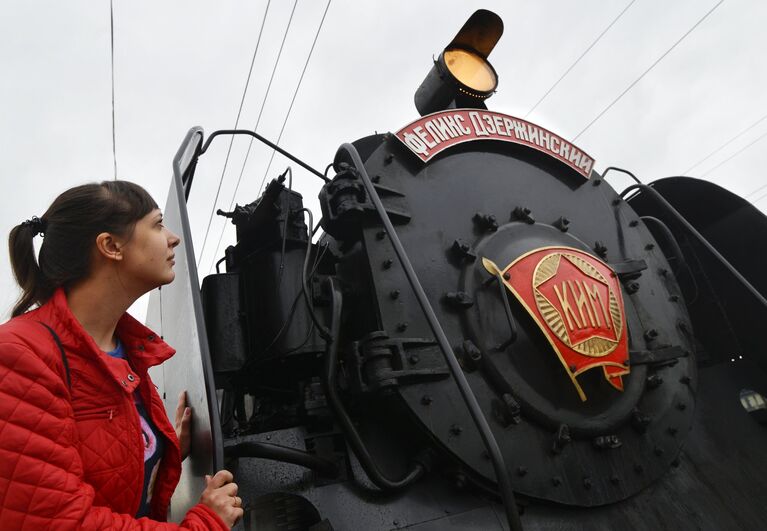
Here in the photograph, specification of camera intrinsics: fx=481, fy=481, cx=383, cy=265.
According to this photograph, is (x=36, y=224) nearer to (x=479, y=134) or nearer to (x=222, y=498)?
(x=222, y=498)

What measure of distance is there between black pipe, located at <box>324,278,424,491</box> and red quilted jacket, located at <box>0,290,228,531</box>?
0.64 m

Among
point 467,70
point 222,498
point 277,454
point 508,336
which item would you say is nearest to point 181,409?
point 277,454

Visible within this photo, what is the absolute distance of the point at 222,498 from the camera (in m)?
1.03

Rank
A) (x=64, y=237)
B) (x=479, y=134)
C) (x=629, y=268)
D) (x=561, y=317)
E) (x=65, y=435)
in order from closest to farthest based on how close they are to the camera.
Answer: (x=65, y=435)
(x=64, y=237)
(x=561, y=317)
(x=629, y=268)
(x=479, y=134)

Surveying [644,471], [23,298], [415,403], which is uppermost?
[23,298]

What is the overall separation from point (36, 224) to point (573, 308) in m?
1.72

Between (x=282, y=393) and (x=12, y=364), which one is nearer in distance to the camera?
(x=12, y=364)

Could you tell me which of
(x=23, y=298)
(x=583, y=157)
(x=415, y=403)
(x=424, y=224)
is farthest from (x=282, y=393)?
(x=583, y=157)

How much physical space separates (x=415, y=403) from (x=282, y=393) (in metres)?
0.75

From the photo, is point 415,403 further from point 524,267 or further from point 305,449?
point 524,267

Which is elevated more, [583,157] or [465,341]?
[583,157]

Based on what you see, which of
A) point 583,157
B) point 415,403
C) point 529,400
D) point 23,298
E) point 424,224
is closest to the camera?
point 23,298

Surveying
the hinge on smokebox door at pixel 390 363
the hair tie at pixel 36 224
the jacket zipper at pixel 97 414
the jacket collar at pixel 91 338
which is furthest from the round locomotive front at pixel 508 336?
the hair tie at pixel 36 224

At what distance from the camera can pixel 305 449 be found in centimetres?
166
